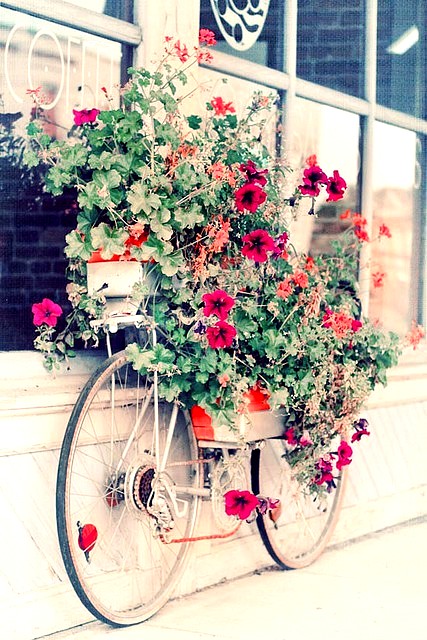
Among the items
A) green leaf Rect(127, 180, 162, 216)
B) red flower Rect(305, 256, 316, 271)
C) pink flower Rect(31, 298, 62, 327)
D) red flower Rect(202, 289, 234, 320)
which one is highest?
green leaf Rect(127, 180, 162, 216)

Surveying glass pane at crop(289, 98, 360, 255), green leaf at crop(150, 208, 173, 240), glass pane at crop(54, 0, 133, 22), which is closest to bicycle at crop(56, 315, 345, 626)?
green leaf at crop(150, 208, 173, 240)

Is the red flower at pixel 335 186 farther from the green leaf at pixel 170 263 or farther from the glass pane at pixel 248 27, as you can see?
the glass pane at pixel 248 27

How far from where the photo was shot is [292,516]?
4.75 m

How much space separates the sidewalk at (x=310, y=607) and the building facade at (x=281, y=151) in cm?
15

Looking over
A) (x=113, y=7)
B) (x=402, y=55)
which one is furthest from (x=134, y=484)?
(x=402, y=55)

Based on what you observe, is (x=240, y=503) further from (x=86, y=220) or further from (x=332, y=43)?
(x=332, y=43)

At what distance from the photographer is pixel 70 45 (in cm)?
370

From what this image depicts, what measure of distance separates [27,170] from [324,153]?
1.94m

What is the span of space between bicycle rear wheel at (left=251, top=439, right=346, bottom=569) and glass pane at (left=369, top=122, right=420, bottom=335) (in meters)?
1.10

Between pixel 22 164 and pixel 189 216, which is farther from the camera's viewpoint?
pixel 22 164

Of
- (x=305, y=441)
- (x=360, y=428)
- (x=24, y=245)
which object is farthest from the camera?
(x=360, y=428)

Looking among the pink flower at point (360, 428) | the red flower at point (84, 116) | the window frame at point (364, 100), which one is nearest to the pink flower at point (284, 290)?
the pink flower at point (360, 428)

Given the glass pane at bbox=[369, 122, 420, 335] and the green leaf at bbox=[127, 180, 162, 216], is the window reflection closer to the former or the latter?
the green leaf at bbox=[127, 180, 162, 216]

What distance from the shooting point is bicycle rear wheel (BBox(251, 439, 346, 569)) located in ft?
14.8
